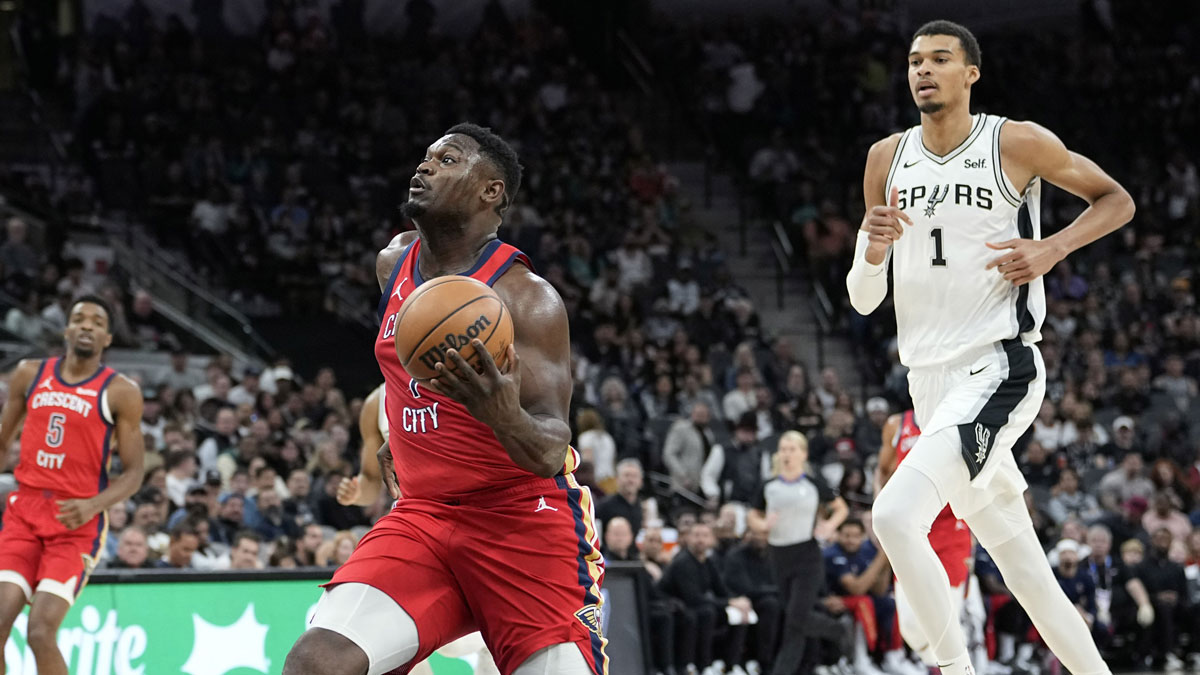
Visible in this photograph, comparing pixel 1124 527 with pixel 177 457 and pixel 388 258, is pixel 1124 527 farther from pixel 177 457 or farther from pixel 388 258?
pixel 388 258

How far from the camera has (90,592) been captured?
8688mm

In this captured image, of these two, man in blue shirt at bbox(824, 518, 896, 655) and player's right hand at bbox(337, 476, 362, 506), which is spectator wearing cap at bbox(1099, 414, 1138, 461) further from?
player's right hand at bbox(337, 476, 362, 506)

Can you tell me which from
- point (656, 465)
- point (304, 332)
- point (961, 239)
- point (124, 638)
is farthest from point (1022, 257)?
point (304, 332)

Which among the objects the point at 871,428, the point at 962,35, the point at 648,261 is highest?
the point at 648,261

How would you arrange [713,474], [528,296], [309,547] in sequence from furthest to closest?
1. [713,474]
2. [309,547]
3. [528,296]

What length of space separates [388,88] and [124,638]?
1304cm

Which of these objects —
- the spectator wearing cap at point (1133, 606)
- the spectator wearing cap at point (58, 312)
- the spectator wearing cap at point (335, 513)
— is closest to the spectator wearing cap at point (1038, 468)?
the spectator wearing cap at point (1133, 606)

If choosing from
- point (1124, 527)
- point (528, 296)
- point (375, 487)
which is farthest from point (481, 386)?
point (1124, 527)

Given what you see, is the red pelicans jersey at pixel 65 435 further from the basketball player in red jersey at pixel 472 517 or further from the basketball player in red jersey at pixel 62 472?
the basketball player in red jersey at pixel 472 517

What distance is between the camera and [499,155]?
4.60 meters

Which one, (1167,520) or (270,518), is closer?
(270,518)

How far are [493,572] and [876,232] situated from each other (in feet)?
6.96

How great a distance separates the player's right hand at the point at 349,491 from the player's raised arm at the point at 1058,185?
3.57 m

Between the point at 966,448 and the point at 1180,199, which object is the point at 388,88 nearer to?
the point at 1180,199
